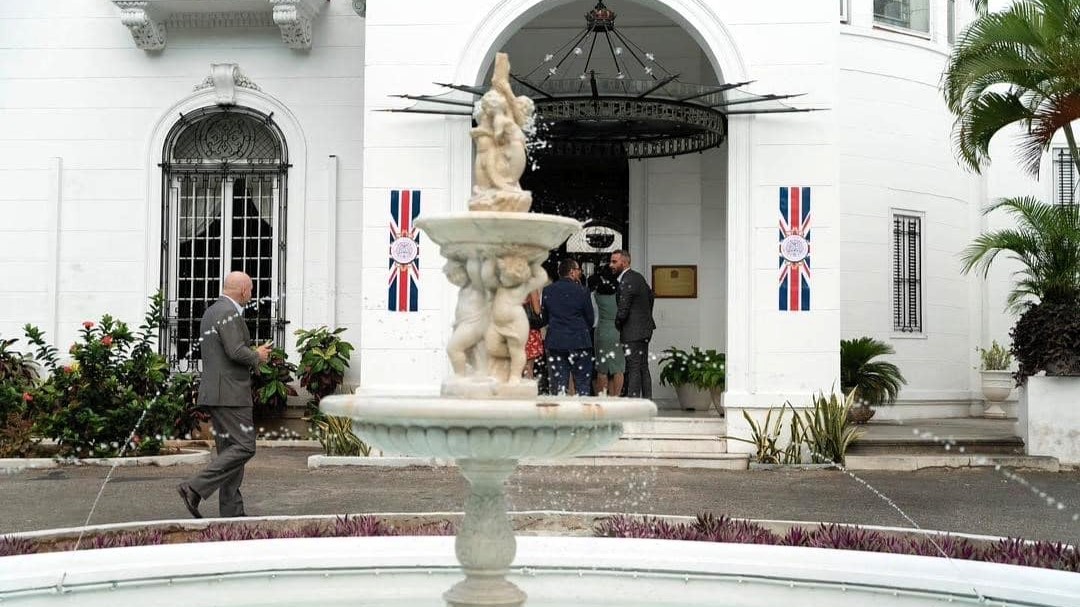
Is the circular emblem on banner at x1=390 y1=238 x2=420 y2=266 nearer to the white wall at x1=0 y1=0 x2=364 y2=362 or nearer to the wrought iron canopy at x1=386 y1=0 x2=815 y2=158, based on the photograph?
the wrought iron canopy at x1=386 y1=0 x2=815 y2=158

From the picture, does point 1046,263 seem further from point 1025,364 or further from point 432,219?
point 432,219

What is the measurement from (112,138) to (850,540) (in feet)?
42.5

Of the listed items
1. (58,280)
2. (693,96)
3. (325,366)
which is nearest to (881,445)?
(693,96)

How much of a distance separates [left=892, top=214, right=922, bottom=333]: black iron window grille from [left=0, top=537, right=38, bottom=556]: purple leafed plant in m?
→ 14.6

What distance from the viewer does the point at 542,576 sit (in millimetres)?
6977

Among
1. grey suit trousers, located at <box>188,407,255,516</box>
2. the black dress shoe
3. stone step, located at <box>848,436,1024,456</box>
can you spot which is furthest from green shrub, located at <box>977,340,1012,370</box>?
the black dress shoe

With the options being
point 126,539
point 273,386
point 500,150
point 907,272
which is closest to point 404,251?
point 273,386

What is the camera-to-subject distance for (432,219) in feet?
18.7

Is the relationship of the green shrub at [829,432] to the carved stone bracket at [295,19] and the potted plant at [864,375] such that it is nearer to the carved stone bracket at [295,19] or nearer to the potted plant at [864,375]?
the potted plant at [864,375]

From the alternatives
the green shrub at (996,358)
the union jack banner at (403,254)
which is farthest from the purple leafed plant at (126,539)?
the green shrub at (996,358)

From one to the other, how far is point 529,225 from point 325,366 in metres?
10.7

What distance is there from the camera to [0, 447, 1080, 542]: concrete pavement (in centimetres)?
985

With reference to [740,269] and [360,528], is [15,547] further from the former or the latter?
[740,269]

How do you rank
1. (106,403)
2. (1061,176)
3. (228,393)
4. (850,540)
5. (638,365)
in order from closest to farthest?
1. (850,540)
2. (228,393)
3. (106,403)
4. (638,365)
5. (1061,176)
